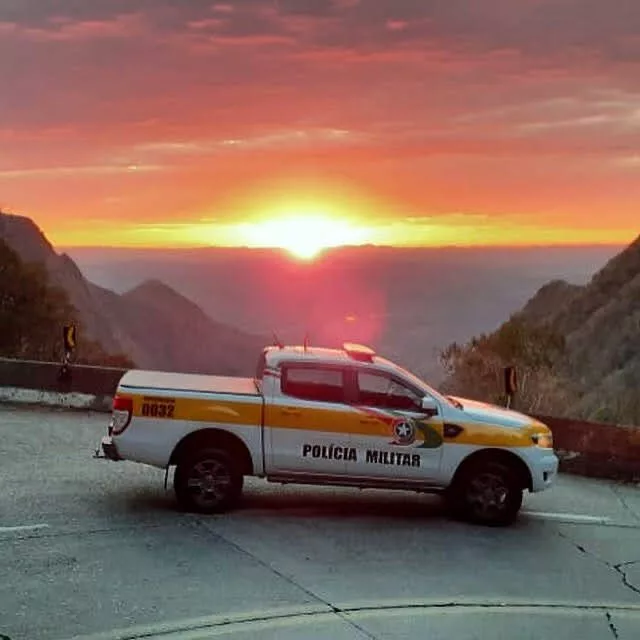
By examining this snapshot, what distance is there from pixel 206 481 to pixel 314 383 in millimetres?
1552

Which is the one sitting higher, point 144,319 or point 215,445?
point 144,319

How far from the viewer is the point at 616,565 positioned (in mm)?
10008

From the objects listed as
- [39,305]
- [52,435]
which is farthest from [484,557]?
[39,305]

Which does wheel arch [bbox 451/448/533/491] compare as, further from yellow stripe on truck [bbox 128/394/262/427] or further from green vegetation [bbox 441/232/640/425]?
green vegetation [bbox 441/232/640/425]

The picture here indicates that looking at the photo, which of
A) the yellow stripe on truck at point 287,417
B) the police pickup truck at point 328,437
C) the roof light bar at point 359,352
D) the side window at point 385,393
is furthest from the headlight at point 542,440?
the roof light bar at point 359,352

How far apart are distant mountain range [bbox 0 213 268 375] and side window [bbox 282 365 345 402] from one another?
49.7m

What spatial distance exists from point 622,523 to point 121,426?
18.6 feet

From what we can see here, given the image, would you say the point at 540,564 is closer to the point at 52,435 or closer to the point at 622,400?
the point at 52,435

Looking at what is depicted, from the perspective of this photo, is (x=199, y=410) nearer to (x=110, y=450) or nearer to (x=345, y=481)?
(x=110, y=450)

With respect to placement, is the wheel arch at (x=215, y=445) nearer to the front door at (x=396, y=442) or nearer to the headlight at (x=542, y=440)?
the front door at (x=396, y=442)

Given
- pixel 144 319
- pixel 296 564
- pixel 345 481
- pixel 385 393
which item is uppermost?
pixel 144 319

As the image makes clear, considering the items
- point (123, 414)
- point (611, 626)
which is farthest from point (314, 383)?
point (611, 626)

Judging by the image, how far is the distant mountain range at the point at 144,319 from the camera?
6825 centimetres

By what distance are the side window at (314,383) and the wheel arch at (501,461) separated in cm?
146
